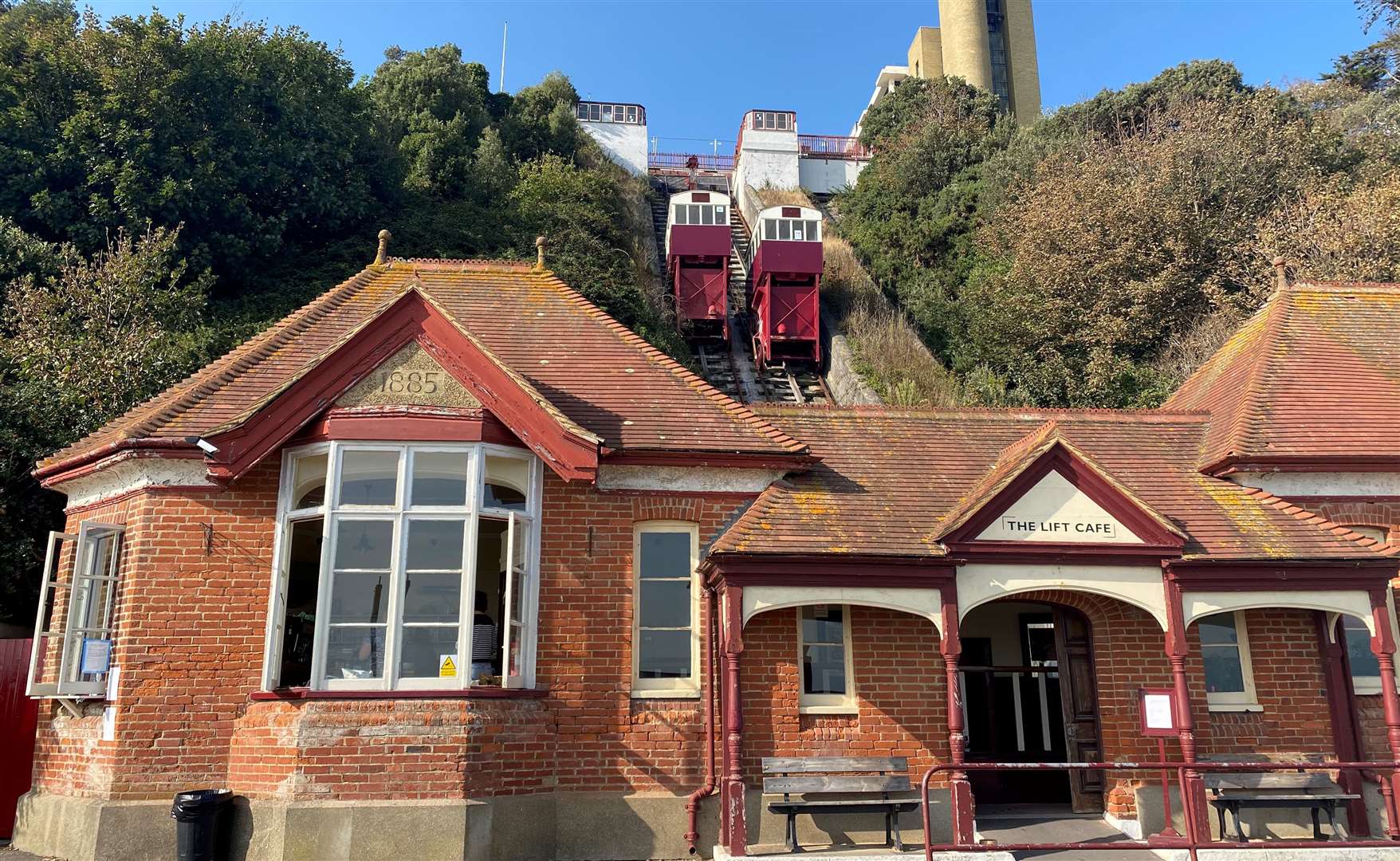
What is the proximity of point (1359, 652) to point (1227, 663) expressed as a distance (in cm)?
191

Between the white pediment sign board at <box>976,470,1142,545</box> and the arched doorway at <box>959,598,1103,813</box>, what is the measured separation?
6.68ft

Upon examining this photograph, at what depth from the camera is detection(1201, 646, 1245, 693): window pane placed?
466 inches

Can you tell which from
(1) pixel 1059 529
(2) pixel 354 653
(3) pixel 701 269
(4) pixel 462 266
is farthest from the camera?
(3) pixel 701 269

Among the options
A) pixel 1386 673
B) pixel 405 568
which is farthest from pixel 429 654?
pixel 1386 673

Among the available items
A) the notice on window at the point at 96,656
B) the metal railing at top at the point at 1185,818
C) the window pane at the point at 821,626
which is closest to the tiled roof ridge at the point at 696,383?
the window pane at the point at 821,626

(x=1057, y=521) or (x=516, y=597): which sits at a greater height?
(x=1057, y=521)

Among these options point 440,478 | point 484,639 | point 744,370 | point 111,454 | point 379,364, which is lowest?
point 484,639

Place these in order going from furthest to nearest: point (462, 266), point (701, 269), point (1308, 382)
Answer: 1. point (701, 269)
2. point (462, 266)
3. point (1308, 382)

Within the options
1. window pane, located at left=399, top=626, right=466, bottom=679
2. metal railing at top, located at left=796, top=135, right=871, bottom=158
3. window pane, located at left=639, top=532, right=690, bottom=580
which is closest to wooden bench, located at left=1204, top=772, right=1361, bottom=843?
window pane, located at left=639, top=532, right=690, bottom=580

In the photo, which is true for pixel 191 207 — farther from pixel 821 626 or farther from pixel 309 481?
pixel 821 626

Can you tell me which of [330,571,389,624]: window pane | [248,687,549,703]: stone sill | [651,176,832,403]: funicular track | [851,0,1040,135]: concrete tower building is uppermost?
[851,0,1040,135]: concrete tower building

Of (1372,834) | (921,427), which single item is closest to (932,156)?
(921,427)

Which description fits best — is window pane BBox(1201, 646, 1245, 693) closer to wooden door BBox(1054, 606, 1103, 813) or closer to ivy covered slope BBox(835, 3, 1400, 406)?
wooden door BBox(1054, 606, 1103, 813)

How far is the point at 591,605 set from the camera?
11.1m
